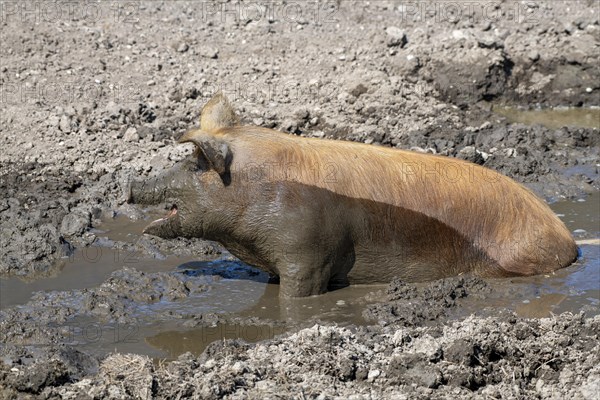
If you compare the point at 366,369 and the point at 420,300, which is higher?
the point at 366,369

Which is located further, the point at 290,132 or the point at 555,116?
the point at 555,116

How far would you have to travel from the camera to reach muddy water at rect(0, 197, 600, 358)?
8180mm

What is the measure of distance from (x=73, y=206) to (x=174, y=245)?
4.84 ft

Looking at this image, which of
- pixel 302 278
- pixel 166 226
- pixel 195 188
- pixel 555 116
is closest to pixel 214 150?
pixel 195 188

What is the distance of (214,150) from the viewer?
8336 mm

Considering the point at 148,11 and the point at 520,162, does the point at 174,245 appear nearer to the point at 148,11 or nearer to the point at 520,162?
the point at 520,162

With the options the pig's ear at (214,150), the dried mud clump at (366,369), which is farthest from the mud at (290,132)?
the pig's ear at (214,150)

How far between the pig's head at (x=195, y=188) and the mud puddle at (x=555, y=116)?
244 inches

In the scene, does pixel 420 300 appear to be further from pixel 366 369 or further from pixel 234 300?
pixel 366 369

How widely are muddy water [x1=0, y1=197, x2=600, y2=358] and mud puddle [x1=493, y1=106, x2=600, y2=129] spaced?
A: 4.12 m

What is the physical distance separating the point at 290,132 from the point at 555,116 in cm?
397

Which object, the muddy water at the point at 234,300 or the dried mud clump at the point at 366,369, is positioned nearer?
the dried mud clump at the point at 366,369

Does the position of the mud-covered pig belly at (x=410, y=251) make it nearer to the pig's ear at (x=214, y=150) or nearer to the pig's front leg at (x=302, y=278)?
the pig's front leg at (x=302, y=278)

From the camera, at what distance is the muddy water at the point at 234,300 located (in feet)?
26.8
